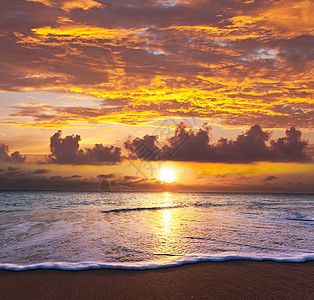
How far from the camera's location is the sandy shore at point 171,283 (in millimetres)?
5047

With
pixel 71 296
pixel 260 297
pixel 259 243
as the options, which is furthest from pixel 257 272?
pixel 71 296

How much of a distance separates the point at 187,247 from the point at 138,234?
10.4 feet

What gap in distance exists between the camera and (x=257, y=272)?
251 inches

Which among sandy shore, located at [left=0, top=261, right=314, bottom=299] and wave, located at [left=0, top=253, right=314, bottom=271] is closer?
sandy shore, located at [left=0, top=261, right=314, bottom=299]

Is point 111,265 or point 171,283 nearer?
point 171,283

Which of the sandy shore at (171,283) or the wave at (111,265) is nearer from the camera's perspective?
the sandy shore at (171,283)

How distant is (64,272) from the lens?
6.34m

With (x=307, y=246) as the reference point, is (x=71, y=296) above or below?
above

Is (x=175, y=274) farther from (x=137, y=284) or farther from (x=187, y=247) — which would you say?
(x=187, y=247)

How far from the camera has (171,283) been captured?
561cm

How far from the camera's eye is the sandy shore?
505cm

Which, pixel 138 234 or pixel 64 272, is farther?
pixel 138 234

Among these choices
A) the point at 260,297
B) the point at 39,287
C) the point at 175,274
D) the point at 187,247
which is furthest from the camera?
the point at 187,247

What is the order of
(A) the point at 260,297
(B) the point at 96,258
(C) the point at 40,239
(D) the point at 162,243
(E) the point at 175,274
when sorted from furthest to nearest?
1. (C) the point at 40,239
2. (D) the point at 162,243
3. (B) the point at 96,258
4. (E) the point at 175,274
5. (A) the point at 260,297
